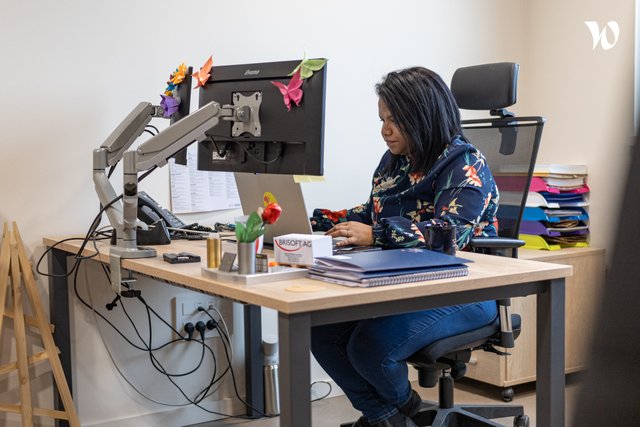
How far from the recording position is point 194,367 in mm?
2787

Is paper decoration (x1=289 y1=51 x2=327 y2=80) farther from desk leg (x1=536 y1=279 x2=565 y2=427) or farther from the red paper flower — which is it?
desk leg (x1=536 y1=279 x2=565 y2=427)

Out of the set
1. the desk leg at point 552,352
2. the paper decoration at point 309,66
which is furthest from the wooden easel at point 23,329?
the desk leg at point 552,352

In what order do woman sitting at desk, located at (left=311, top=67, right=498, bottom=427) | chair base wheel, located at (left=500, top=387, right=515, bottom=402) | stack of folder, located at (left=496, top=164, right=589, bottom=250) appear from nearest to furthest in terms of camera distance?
woman sitting at desk, located at (left=311, top=67, right=498, bottom=427), chair base wheel, located at (left=500, top=387, right=515, bottom=402), stack of folder, located at (left=496, top=164, right=589, bottom=250)

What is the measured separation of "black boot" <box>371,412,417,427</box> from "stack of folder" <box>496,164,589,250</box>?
132 centimetres

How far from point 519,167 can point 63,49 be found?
4.97 feet

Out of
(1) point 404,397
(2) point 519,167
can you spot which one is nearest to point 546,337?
(1) point 404,397

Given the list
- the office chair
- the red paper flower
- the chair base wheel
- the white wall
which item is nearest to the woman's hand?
the office chair

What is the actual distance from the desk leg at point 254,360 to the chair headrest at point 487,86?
41.4 inches

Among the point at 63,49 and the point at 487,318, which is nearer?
the point at 487,318

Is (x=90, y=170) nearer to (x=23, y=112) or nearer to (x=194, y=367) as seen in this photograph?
(x=23, y=112)

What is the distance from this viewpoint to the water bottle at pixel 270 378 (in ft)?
9.27

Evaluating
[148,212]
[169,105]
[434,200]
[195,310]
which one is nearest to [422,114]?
[434,200]

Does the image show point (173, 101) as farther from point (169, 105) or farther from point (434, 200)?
point (434, 200)

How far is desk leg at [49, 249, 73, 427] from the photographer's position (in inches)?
96.3
